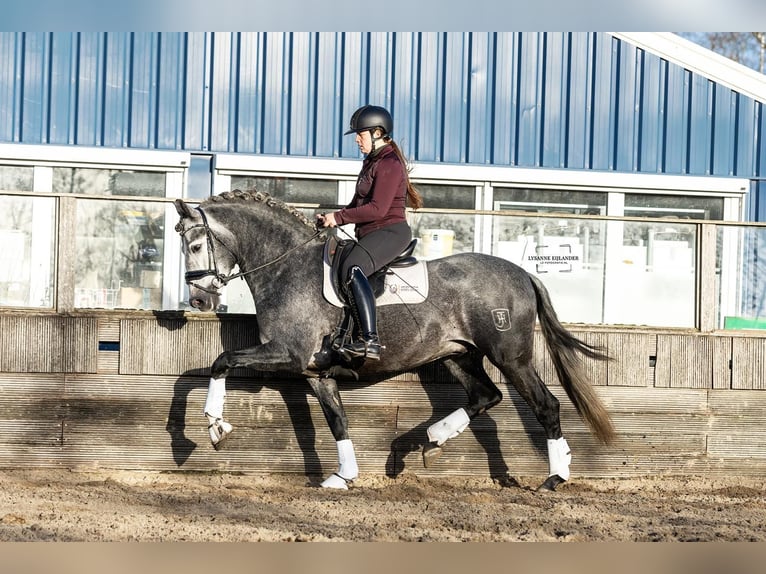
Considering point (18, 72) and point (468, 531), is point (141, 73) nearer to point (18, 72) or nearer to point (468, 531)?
point (18, 72)

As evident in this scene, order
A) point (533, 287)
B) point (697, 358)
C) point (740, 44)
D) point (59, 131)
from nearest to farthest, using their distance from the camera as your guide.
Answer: point (533, 287), point (697, 358), point (59, 131), point (740, 44)

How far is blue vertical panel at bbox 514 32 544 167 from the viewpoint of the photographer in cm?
1190

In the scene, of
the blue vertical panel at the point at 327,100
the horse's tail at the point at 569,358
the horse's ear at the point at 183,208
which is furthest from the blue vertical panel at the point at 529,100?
the horse's ear at the point at 183,208

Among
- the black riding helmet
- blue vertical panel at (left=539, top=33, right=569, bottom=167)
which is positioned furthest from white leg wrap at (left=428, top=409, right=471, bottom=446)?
blue vertical panel at (left=539, top=33, right=569, bottom=167)

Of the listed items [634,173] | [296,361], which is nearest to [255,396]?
[296,361]

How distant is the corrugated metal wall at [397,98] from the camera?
1138cm

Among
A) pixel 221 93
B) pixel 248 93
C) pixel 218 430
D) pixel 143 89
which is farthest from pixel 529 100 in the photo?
pixel 218 430

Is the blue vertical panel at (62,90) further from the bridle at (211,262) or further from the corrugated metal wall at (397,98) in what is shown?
the bridle at (211,262)

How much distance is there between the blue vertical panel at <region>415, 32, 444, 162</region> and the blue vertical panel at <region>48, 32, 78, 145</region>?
411 cm

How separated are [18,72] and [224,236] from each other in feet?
18.6

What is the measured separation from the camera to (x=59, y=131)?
11.3 meters

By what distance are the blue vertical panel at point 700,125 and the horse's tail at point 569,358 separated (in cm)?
544

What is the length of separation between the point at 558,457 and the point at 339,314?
6.53 ft

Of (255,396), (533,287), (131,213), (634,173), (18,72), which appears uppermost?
(18,72)
